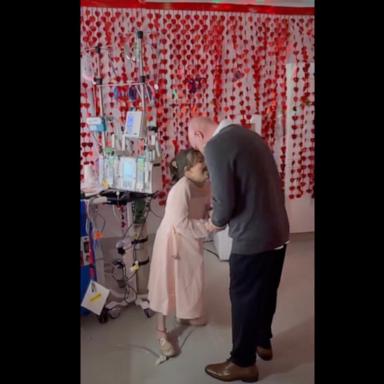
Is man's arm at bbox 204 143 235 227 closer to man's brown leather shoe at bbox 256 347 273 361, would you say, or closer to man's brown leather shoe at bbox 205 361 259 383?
man's brown leather shoe at bbox 205 361 259 383

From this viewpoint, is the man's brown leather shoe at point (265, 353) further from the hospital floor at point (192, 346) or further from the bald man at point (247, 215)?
the bald man at point (247, 215)

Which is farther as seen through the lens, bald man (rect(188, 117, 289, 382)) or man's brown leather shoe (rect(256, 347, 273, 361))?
man's brown leather shoe (rect(256, 347, 273, 361))

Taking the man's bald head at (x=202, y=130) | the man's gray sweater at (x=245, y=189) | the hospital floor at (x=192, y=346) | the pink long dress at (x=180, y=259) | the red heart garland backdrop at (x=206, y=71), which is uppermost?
the red heart garland backdrop at (x=206, y=71)

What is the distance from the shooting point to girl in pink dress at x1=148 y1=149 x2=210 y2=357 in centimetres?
193

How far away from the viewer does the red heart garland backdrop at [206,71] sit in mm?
3359

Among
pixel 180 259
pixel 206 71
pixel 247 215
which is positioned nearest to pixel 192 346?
pixel 180 259

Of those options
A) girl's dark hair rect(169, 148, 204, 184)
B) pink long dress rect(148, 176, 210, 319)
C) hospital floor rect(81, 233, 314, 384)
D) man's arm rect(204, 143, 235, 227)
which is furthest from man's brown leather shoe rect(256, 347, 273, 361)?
girl's dark hair rect(169, 148, 204, 184)

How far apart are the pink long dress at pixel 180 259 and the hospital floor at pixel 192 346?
0.28m

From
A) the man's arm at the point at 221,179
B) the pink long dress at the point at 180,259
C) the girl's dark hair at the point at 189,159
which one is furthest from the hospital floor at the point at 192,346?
the girl's dark hair at the point at 189,159

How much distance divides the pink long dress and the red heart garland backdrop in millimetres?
1644

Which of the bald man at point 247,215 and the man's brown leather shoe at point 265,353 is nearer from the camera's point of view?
the bald man at point 247,215

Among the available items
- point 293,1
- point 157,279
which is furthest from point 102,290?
point 293,1

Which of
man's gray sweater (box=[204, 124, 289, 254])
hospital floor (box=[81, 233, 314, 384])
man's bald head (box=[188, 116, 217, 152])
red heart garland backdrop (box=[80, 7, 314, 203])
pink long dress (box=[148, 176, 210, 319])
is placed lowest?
hospital floor (box=[81, 233, 314, 384])
